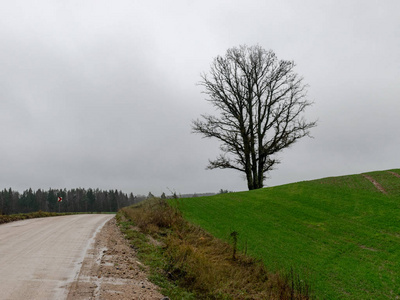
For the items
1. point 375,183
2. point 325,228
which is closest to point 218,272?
point 325,228

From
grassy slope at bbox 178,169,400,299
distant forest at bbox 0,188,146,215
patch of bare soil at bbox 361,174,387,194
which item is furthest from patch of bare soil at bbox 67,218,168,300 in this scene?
distant forest at bbox 0,188,146,215

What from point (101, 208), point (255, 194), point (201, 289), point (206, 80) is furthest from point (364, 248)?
point (101, 208)

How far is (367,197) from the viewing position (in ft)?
52.0

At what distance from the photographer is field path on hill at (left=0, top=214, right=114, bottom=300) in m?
5.25

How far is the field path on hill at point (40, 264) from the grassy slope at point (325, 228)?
19.1 ft

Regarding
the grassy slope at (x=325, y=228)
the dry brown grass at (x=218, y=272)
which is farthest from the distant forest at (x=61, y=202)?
the dry brown grass at (x=218, y=272)

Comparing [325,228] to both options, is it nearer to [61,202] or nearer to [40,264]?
[40,264]

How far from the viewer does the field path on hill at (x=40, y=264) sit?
17.2 ft

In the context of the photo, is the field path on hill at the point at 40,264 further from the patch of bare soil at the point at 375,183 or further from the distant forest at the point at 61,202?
the distant forest at the point at 61,202

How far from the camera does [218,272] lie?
7.76 m

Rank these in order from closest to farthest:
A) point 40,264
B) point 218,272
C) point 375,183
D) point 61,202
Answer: point 40,264, point 218,272, point 375,183, point 61,202

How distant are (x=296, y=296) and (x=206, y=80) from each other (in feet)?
86.7

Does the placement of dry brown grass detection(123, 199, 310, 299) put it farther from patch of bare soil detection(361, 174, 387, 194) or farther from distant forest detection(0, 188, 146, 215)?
distant forest detection(0, 188, 146, 215)

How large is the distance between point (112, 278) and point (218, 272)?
9.57ft
